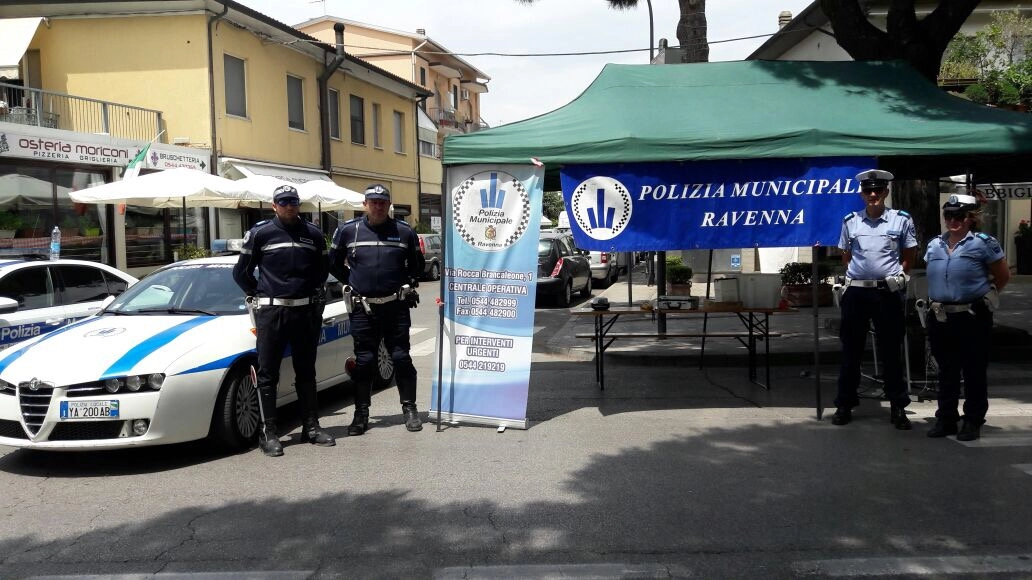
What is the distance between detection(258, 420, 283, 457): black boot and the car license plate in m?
1.07

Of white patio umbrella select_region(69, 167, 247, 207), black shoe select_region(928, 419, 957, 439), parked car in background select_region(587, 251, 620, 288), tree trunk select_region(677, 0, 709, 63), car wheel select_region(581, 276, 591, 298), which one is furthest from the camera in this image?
parked car in background select_region(587, 251, 620, 288)

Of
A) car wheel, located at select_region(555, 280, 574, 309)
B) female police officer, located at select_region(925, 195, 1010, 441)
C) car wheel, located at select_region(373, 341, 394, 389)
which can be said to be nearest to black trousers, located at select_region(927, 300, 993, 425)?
female police officer, located at select_region(925, 195, 1010, 441)

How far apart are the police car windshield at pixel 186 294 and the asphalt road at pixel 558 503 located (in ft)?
3.97

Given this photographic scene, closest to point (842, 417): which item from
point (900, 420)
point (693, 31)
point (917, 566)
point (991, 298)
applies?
point (900, 420)

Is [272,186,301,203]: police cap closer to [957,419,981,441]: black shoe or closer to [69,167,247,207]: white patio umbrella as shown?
[957,419,981,441]: black shoe

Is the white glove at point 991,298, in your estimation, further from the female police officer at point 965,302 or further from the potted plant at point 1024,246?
the potted plant at point 1024,246

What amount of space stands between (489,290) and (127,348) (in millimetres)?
2833

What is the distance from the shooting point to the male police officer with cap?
261 inches

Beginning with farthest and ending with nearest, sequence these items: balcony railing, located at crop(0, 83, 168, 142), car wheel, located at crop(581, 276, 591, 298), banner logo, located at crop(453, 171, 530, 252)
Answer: car wheel, located at crop(581, 276, 591, 298)
balcony railing, located at crop(0, 83, 168, 142)
banner logo, located at crop(453, 171, 530, 252)

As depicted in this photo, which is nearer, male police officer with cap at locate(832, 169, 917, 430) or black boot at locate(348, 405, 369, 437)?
male police officer with cap at locate(832, 169, 917, 430)

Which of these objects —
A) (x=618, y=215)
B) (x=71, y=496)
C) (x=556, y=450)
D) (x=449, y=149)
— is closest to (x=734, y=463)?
(x=556, y=450)

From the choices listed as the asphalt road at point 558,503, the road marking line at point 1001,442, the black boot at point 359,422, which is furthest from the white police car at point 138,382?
the road marking line at point 1001,442

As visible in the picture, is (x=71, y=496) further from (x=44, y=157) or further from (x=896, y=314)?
(x=44, y=157)

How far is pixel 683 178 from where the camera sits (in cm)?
742
